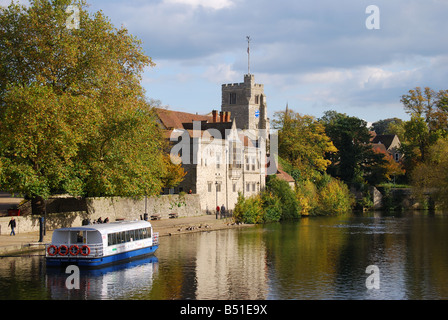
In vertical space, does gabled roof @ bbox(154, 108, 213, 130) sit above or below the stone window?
below

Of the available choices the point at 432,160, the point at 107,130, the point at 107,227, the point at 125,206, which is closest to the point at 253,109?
the point at 432,160

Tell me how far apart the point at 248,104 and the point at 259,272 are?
87624 mm

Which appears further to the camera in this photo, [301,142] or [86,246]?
[301,142]

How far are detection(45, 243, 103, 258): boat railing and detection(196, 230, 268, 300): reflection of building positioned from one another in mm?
5898

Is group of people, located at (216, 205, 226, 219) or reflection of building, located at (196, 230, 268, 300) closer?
reflection of building, located at (196, 230, 268, 300)

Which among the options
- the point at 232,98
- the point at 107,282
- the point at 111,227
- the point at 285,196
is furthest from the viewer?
the point at 232,98

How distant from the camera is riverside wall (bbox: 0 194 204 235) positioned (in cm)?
4319

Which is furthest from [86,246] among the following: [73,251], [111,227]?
[111,227]

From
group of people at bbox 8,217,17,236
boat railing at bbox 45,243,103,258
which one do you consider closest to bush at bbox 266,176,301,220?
group of people at bbox 8,217,17,236

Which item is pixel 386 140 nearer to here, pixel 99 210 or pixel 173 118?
pixel 173 118

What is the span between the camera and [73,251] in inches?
1298

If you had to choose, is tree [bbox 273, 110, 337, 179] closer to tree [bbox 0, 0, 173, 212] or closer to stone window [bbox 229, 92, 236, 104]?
stone window [bbox 229, 92, 236, 104]

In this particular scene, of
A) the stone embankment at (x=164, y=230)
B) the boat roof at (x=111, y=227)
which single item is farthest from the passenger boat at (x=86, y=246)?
the stone embankment at (x=164, y=230)

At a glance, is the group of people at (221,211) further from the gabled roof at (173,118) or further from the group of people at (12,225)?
the group of people at (12,225)
